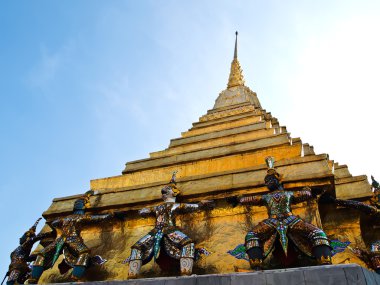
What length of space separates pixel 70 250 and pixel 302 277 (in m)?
5.34

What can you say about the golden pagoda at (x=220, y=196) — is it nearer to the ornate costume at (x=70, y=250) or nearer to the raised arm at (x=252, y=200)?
the ornate costume at (x=70, y=250)

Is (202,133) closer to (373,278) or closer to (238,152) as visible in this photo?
(238,152)

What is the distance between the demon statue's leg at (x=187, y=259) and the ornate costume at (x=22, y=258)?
4.76 meters

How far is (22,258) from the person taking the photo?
9016 mm

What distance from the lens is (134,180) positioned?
11.7 metres

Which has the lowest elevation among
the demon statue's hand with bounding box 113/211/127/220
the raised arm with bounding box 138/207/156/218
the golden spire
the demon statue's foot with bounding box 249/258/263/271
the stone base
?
the stone base

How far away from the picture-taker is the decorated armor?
6.77m

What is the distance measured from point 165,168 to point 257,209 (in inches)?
171

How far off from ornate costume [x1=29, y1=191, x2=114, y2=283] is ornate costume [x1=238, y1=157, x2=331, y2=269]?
375 centimetres

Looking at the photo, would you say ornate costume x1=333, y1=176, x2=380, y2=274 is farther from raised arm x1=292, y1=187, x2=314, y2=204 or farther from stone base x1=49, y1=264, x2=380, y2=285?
stone base x1=49, y1=264, x2=380, y2=285

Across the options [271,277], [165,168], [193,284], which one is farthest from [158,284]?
[165,168]

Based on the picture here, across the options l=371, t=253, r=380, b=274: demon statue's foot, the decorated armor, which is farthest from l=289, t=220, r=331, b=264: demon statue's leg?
the decorated armor

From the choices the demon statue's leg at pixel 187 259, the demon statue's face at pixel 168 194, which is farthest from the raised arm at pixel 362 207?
the demon statue's face at pixel 168 194

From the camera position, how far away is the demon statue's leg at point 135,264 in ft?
22.4
